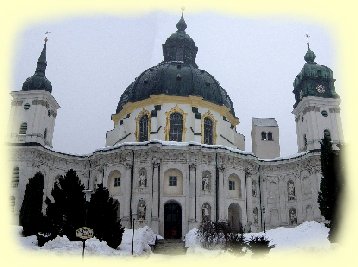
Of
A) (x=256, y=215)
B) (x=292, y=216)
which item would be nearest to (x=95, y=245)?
(x=256, y=215)

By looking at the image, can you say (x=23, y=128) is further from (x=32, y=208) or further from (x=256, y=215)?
(x=256, y=215)

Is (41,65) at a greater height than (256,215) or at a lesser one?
greater

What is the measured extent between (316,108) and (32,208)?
119ft

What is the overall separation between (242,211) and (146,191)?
432 inches

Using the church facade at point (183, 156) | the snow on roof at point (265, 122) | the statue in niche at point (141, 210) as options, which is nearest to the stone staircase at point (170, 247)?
the church facade at point (183, 156)

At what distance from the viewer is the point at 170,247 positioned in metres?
37.1

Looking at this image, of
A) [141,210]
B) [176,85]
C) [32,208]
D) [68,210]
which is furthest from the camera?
[176,85]

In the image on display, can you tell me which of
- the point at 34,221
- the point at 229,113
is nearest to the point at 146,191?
the point at 34,221

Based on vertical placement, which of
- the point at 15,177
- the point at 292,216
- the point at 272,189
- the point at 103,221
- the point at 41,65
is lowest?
the point at 103,221

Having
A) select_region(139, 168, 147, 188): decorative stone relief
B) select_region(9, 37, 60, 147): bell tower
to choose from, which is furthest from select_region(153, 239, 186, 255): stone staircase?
select_region(9, 37, 60, 147): bell tower

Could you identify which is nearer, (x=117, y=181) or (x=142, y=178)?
(x=142, y=178)

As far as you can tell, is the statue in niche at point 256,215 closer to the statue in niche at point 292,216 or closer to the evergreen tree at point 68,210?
the statue in niche at point 292,216

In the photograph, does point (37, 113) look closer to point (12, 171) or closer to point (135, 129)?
point (12, 171)

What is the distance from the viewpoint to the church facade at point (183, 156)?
44.9 m
